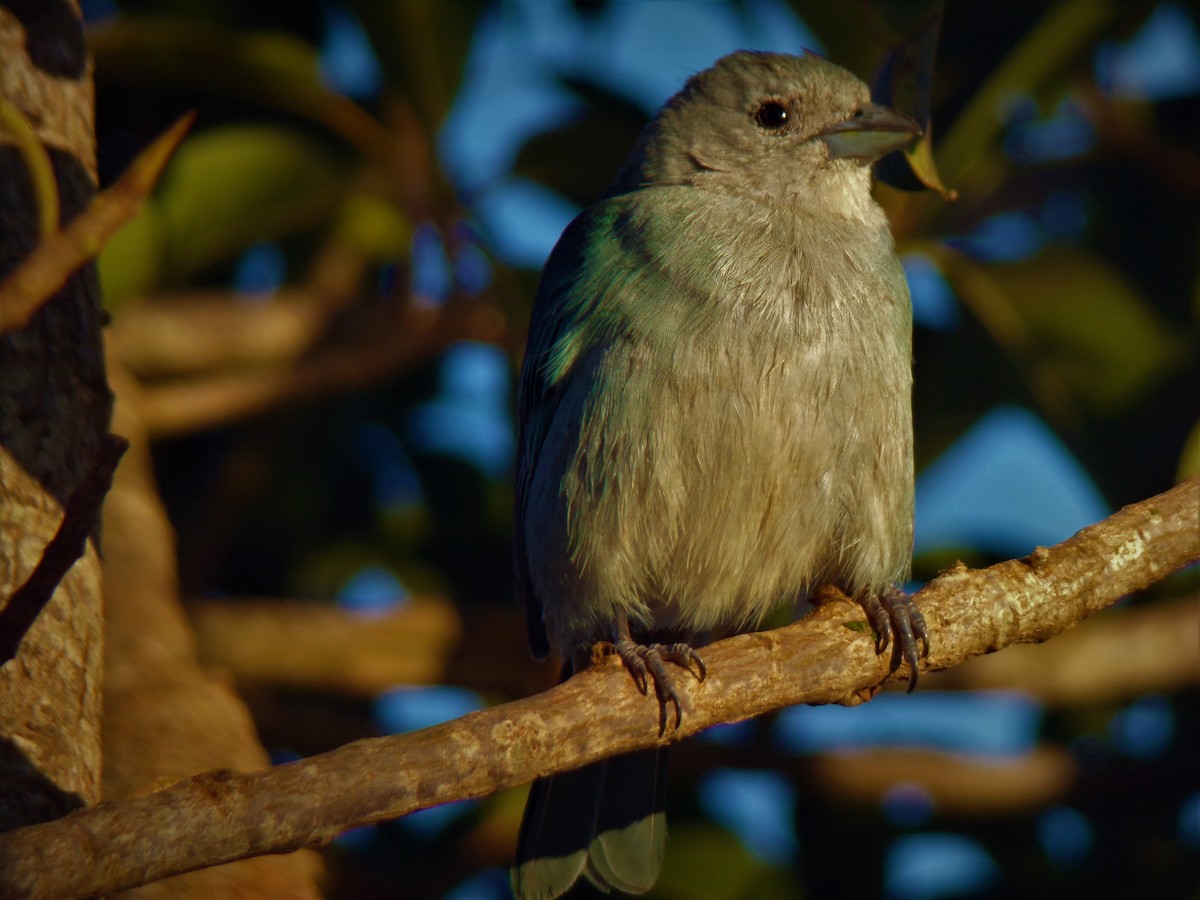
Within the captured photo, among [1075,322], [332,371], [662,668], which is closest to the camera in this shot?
[662,668]

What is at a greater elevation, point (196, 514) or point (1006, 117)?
point (1006, 117)

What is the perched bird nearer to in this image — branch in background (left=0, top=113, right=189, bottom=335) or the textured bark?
the textured bark

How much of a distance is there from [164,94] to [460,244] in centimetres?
116

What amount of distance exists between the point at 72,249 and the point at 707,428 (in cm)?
160

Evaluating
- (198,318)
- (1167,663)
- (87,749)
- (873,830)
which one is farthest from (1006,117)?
(87,749)

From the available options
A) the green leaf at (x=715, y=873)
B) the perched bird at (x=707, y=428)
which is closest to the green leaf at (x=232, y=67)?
the perched bird at (x=707, y=428)

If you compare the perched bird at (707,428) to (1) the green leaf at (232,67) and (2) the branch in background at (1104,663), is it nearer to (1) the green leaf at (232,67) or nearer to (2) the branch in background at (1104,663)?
(2) the branch in background at (1104,663)

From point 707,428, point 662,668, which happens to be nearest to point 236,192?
point 707,428

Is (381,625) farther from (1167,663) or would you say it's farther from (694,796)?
(1167,663)

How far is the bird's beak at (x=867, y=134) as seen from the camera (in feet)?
10.4

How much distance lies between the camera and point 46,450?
7.25 ft

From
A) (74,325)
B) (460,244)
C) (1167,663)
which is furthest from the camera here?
(460,244)

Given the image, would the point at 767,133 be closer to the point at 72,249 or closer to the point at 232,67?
the point at 232,67

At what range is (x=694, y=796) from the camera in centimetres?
428
